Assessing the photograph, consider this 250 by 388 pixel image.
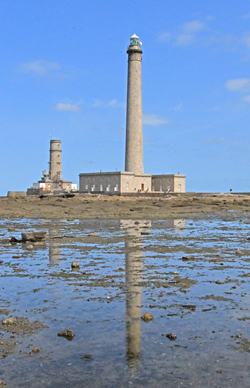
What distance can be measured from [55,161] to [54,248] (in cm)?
7169

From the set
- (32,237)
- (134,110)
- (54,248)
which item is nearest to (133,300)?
(54,248)

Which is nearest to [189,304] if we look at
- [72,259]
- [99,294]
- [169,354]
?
[99,294]

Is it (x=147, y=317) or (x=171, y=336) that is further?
(x=147, y=317)

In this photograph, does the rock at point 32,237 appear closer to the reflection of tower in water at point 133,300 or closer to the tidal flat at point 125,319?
the tidal flat at point 125,319

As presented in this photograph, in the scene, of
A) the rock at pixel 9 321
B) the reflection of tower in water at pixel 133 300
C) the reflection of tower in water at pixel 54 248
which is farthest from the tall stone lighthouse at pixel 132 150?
the rock at pixel 9 321

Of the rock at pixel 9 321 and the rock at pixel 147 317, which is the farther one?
the rock at pixel 147 317

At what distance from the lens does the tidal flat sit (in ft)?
15.5

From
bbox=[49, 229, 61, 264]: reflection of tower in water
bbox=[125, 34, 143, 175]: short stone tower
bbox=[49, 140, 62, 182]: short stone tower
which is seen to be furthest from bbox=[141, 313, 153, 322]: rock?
bbox=[49, 140, 62, 182]: short stone tower

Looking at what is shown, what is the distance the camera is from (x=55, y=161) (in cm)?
8419

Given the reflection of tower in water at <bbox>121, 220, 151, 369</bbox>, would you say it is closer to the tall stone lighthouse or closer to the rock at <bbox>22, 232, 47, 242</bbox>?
the rock at <bbox>22, 232, 47, 242</bbox>

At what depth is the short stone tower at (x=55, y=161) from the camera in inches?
3305

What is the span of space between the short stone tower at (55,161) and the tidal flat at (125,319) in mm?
72119

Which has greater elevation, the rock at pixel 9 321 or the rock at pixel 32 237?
the rock at pixel 32 237

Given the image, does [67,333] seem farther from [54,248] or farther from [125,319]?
[54,248]
